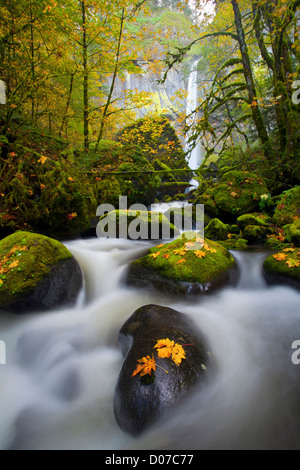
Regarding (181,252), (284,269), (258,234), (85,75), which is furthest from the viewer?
(85,75)

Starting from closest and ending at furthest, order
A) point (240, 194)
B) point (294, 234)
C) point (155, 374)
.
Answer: point (155, 374)
point (294, 234)
point (240, 194)

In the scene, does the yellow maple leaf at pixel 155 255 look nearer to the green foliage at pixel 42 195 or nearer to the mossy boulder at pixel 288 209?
the green foliage at pixel 42 195

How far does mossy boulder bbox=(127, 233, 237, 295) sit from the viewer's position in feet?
12.1

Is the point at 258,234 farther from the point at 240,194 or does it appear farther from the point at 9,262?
the point at 9,262

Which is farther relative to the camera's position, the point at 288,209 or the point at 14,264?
the point at 288,209

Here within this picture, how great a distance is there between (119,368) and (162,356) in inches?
31.6

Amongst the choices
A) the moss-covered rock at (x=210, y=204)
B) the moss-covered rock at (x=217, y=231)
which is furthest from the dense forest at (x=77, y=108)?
the moss-covered rock at (x=217, y=231)

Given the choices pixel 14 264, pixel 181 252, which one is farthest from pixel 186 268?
pixel 14 264

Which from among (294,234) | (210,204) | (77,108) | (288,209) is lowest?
(294,234)

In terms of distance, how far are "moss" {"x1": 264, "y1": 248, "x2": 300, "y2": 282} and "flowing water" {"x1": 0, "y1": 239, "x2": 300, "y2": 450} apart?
0.28 m

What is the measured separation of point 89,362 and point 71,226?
383cm

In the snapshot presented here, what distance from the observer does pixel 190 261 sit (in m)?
3.83

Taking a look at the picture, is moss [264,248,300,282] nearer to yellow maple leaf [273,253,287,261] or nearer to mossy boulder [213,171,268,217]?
yellow maple leaf [273,253,287,261]
